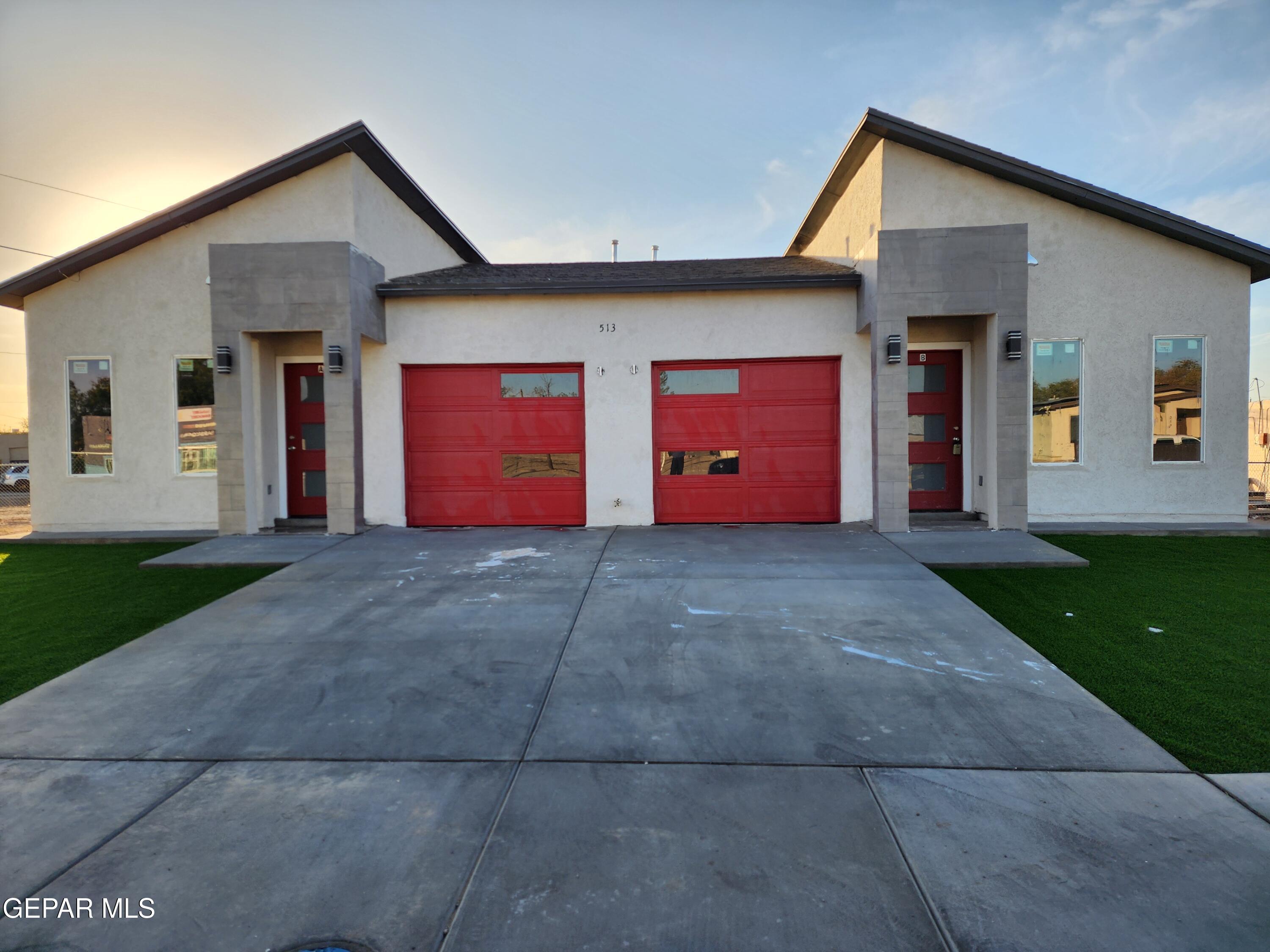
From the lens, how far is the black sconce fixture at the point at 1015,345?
8.27m

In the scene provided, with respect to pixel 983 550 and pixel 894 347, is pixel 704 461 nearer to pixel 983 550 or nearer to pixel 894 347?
pixel 894 347

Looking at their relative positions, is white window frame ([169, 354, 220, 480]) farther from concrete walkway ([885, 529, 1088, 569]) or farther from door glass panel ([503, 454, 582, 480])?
concrete walkway ([885, 529, 1088, 569])

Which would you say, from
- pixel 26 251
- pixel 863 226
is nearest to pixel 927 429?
pixel 863 226

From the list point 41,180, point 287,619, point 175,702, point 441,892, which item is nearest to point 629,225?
point 41,180

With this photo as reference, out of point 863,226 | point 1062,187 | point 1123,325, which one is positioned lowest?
point 1123,325

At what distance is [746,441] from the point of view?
939 cm

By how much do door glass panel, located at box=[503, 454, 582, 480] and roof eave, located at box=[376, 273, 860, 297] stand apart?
2.43 meters

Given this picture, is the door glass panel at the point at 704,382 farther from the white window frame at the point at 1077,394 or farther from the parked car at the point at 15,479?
the parked car at the point at 15,479

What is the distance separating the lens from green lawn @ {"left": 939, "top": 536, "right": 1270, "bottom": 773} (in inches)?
129

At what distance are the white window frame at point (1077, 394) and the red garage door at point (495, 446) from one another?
21.6ft

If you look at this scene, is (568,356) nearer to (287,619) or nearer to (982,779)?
(287,619)

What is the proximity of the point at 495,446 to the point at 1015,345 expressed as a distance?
7493mm

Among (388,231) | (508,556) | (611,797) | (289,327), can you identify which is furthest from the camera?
(388,231)

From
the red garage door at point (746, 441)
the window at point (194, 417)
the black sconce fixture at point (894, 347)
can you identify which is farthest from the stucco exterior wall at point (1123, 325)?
the window at point (194, 417)
